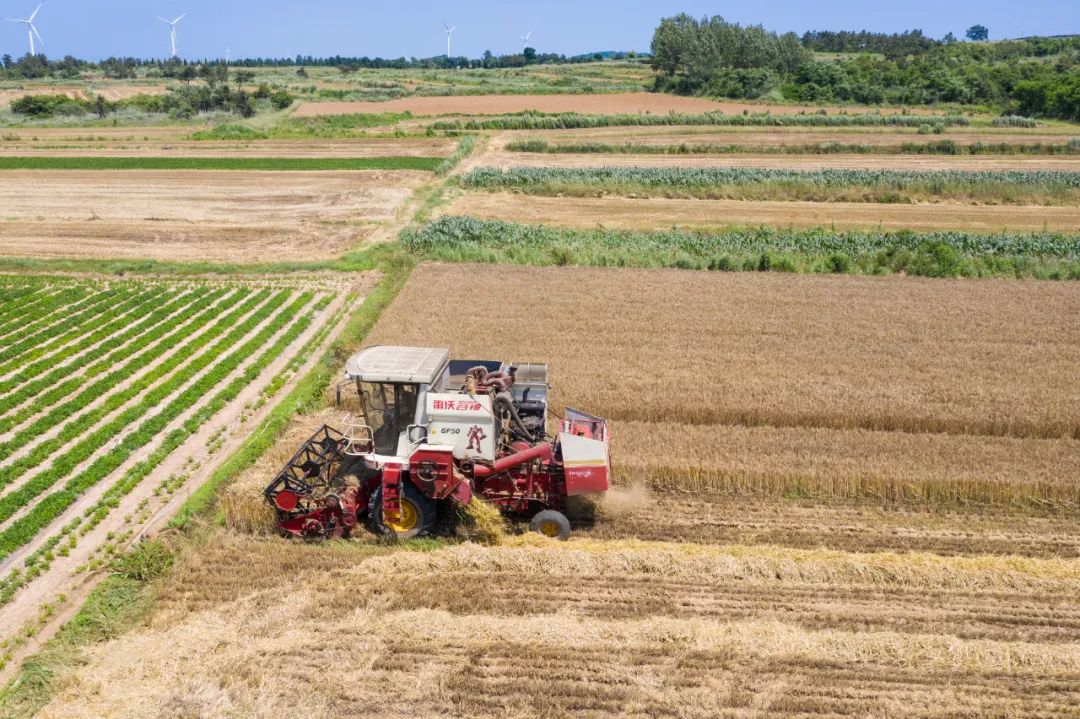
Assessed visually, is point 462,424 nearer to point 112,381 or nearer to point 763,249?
point 112,381

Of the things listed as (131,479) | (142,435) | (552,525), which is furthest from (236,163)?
(552,525)

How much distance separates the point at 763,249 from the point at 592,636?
23.0m

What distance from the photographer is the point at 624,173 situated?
47.0 m

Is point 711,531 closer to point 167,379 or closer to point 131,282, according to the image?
point 167,379

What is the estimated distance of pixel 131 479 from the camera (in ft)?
51.3

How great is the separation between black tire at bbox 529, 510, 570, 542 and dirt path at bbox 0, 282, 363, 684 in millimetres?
6151

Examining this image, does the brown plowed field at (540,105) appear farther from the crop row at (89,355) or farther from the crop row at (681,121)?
the crop row at (89,355)

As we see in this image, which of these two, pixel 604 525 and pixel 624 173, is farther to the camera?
pixel 624 173

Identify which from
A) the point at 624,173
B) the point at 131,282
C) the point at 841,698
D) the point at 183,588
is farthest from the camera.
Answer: the point at 624,173

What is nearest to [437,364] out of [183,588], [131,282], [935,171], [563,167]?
[183,588]

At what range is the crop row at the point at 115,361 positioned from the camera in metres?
18.5

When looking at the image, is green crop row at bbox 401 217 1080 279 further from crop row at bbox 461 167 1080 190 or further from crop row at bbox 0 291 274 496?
crop row at bbox 0 291 274 496

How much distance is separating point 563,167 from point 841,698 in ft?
142

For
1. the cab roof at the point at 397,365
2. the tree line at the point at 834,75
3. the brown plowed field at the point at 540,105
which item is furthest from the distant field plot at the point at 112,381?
the tree line at the point at 834,75
